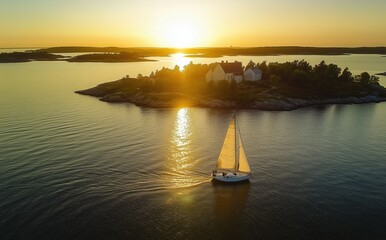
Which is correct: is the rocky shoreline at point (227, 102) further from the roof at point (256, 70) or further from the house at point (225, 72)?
the roof at point (256, 70)

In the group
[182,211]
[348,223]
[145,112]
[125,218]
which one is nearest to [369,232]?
[348,223]

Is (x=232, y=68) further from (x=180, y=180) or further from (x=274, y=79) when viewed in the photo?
(x=180, y=180)

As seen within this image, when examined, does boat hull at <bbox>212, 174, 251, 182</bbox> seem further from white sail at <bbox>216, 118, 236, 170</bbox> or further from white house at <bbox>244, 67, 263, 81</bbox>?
white house at <bbox>244, 67, 263, 81</bbox>

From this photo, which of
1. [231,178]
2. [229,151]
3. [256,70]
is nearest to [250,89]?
[256,70]

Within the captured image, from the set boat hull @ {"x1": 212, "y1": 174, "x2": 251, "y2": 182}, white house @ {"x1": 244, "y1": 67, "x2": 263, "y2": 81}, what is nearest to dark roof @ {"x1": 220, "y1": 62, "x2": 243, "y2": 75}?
white house @ {"x1": 244, "y1": 67, "x2": 263, "y2": 81}

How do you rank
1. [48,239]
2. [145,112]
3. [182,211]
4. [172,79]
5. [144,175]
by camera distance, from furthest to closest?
[172,79] → [145,112] → [144,175] → [182,211] → [48,239]

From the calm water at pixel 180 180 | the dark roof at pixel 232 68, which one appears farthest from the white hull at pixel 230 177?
the dark roof at pixel 232 68

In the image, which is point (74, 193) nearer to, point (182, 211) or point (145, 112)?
point (182, 211)
